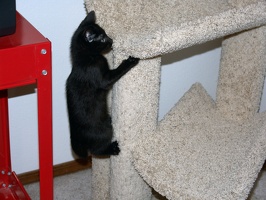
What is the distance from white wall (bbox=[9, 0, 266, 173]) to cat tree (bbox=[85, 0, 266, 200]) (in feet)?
0.87

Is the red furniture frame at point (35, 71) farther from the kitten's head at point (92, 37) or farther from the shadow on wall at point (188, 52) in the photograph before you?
the shadow on wall at point (188, 52)

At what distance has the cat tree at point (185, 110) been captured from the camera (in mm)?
1385

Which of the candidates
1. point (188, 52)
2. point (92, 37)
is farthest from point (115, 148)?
point (188, 52)

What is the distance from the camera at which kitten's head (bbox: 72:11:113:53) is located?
4.58 ft

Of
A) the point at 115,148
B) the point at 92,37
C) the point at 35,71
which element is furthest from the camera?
the point at 115,148

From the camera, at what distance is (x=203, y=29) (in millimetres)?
1354

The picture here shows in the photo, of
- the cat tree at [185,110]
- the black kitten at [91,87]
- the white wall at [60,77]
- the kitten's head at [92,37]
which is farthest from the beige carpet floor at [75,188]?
the kitten's head at [92,37]

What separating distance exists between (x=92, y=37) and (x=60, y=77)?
47cm

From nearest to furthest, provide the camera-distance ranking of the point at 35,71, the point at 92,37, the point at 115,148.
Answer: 1. the point at 35,71
2. the point at 92,37
3. the point at 115,148

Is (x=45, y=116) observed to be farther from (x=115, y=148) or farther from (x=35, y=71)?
(x=115, y=148)

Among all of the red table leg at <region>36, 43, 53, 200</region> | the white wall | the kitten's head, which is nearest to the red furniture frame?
the red table leg at <region>36, 43, 53, 200</region>

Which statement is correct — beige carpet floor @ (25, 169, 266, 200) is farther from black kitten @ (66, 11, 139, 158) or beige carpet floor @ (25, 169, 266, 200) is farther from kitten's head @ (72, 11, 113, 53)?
kitten's head @ (72, 11, 113, 53)

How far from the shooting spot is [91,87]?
147 cm

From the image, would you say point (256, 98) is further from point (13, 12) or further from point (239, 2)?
point (13, 12)
